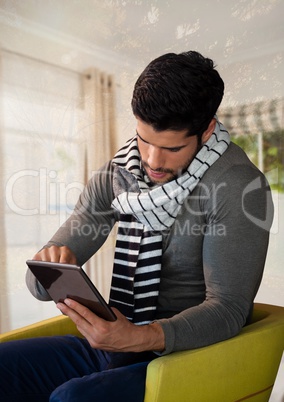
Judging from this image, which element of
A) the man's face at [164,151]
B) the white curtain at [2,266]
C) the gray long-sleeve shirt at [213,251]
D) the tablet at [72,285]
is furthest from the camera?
the white curtain at [2,266]

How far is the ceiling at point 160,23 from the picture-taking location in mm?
2342

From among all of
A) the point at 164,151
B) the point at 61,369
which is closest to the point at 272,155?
the point at 164,151

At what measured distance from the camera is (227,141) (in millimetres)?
1368

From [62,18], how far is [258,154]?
1.27 m

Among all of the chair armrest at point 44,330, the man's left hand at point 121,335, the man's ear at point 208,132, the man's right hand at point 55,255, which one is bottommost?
the chair armrest at point 44,330

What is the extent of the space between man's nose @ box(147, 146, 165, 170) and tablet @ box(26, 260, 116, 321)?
0.38 meters

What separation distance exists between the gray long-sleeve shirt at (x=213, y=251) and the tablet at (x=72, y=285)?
0.14 metres

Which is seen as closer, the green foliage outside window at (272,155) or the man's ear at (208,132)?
the man's ear at (208,132)

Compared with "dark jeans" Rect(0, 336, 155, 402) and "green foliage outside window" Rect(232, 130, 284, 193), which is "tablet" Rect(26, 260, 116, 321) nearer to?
"dark jeans" Rect(0, 336, 155, 402)

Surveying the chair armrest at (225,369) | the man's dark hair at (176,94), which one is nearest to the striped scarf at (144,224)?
the man's dark hair at (176,94)

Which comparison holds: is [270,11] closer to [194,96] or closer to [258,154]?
[258,154]

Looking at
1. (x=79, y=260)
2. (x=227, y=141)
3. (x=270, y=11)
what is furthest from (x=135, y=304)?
(x=270, y=11)

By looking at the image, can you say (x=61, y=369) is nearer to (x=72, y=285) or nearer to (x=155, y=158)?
(x=72, y=285)

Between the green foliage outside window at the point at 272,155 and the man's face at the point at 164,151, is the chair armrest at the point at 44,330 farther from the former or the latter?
the green foliage outside window at the point at 272,155
